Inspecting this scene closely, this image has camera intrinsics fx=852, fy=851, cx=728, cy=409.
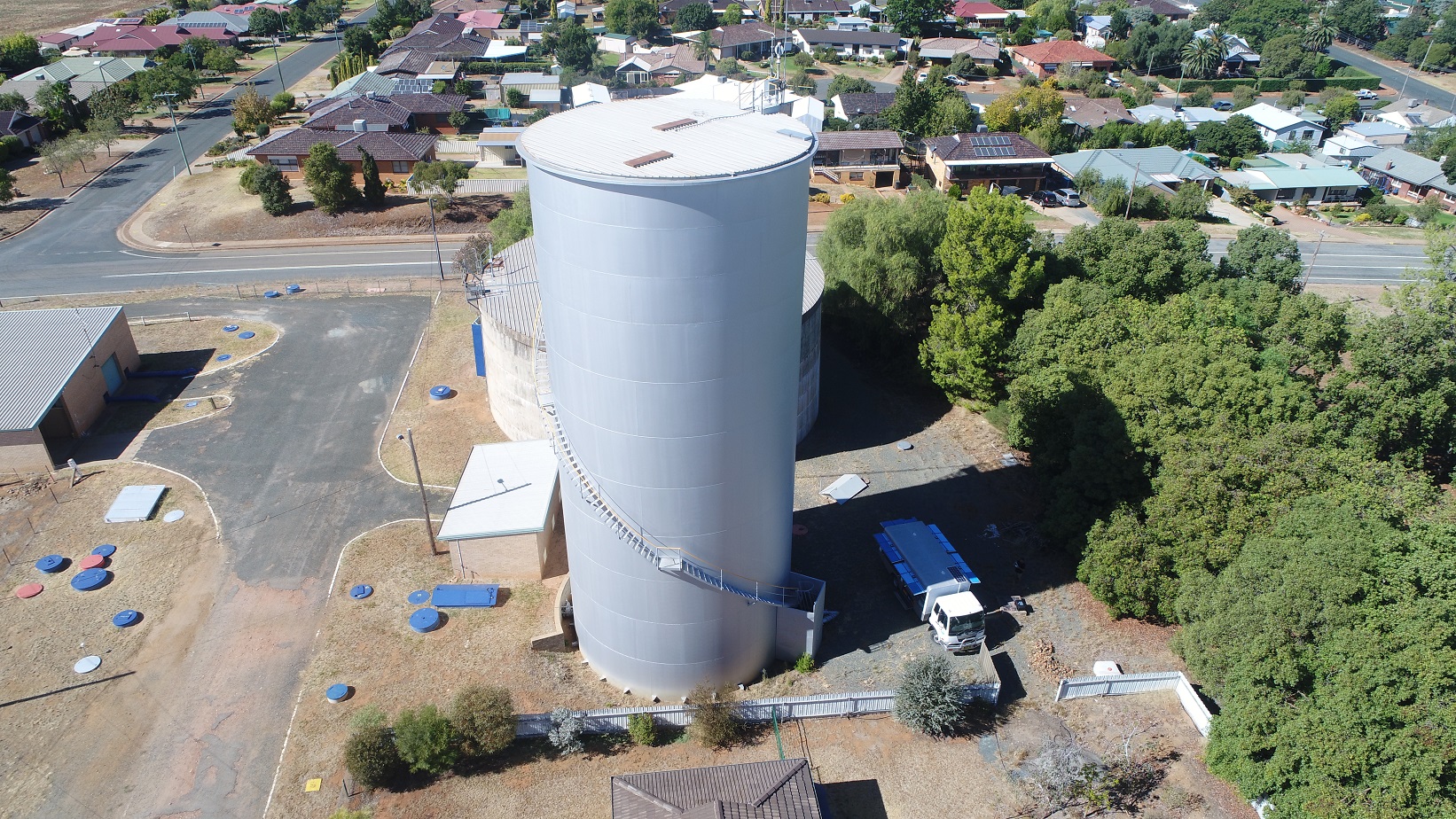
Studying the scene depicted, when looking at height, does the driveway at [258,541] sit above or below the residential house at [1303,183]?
below

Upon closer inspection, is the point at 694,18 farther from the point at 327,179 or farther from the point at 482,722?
the point at 482,722

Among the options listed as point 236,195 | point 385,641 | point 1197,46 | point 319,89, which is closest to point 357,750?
point 385,641

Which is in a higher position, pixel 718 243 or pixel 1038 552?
pixel 718 243

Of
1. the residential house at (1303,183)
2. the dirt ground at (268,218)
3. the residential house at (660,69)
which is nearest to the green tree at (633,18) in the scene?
the residential house at (660,69)

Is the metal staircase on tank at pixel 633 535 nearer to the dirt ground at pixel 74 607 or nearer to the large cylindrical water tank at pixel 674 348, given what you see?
the large cylindrical water tank at pixel 674 348

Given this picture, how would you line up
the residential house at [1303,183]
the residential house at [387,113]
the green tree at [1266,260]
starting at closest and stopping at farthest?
1. the green tree at [1266,260]
2. the residential house at [1303,183]
3. the residential house at [387,113]

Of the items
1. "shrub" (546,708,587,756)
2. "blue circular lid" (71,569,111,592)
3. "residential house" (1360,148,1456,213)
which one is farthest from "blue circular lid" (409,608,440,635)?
"residential house" (1360,148,1456,213)

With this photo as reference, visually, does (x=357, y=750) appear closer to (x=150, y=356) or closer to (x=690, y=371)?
(x=690, y=371)

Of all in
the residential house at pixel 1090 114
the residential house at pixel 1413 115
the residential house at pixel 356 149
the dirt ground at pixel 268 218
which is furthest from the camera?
the residential house at pixel 1413 115
